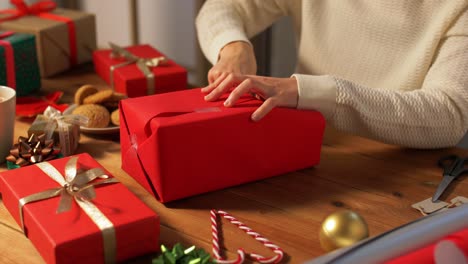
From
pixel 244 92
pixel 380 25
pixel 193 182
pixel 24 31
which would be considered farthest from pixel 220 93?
pixel 24 31

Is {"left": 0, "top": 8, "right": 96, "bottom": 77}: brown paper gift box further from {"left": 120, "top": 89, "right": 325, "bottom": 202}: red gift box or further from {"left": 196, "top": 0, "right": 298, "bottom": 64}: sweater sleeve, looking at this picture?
{"left": 120, "top": 89, "right": 325, "bottom": 202}: red gift box

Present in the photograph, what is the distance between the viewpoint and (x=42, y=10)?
60.7 inches

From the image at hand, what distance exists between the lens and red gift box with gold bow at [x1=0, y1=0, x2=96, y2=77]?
1.43m

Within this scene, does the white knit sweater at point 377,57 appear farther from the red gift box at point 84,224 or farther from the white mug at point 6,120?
the white mug at point 6,120

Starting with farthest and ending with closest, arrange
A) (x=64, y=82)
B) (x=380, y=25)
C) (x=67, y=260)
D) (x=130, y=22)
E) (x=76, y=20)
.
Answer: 1. (x=130, y=22)
2. (x=76, y=20)
3. (x=64, y=82)
4. (x=380, y=25)
5. (x=67, y=260)

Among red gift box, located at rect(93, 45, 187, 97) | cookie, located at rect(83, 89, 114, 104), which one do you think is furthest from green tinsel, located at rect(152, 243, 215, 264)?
red gift box, located at rect(93, 45, 187, 97)

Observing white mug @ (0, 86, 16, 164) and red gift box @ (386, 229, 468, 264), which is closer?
red gift box @ (386, 229, 468, 264)

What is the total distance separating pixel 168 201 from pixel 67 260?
222mm

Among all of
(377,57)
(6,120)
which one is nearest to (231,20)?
(377,57)

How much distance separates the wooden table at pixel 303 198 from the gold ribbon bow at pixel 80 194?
54mm

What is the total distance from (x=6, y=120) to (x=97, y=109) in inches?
6.9

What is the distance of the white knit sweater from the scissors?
0.04m

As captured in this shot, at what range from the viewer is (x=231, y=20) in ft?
4.42

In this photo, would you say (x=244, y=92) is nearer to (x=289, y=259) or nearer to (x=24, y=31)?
(x=289, y=259)
